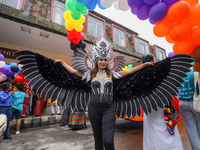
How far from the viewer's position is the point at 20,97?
A: 395cm

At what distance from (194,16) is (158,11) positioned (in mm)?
529

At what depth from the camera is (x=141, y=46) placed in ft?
38.7

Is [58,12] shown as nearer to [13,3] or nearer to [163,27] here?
[13,3]

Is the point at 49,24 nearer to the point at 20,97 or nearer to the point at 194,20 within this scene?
the point at 20,97

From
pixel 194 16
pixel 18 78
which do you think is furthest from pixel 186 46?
pixel 18 78

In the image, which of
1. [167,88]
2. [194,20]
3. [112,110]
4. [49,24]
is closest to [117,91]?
[112,110]

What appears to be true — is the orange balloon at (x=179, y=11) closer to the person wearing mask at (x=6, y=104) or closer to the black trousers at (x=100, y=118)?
the black trousers at (x=100, y=118)

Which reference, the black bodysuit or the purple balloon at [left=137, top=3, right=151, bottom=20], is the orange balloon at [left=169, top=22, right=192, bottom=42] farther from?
the black bodysuit

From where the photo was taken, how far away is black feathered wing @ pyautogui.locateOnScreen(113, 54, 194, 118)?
1642mm

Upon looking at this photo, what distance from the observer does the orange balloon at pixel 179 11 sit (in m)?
1.81

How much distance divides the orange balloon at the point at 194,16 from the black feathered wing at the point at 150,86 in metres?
0.73

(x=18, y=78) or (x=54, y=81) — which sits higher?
(x=18, y=78)

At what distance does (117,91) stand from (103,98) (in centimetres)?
43

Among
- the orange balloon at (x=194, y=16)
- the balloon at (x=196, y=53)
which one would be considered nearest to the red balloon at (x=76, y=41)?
the orange balloon at (x=194, y=16)
